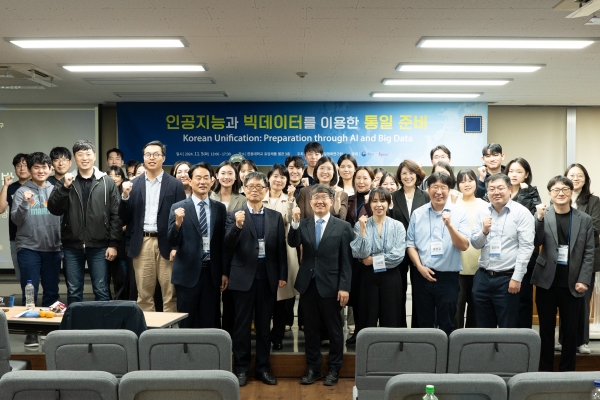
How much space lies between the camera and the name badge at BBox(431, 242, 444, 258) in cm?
439

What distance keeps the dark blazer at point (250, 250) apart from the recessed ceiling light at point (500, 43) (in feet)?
7.04

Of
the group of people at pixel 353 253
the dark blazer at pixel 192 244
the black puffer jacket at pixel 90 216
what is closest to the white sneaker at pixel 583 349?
the group of people at pixel 353 253

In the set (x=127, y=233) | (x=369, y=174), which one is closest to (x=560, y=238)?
(x=369, y=174)

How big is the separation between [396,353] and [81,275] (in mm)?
3358

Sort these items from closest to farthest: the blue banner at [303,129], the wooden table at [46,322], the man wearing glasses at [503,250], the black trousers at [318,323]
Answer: the wooden table at [46,322] < the man wearing glasses at [503,250] < the black trousers at [318,323] < the blue banner at [303,129]

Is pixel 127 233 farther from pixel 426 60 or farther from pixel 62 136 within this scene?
pixel 62 136

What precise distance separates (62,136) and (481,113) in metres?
6.21

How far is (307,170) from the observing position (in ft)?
18.9

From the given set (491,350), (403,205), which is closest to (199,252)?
(403,205)

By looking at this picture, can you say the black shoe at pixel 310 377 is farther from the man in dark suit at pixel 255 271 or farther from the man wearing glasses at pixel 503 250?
the man wearing glasses at pixel 503 250

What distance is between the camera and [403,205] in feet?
16.0

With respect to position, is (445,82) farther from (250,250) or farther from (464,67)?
(250,250)

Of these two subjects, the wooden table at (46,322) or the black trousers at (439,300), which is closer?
the wooden table at (46,322)

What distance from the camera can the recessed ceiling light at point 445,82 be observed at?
6973 millimetres
